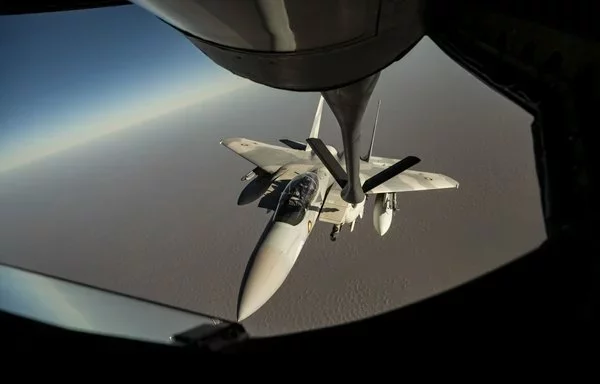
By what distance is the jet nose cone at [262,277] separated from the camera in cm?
256

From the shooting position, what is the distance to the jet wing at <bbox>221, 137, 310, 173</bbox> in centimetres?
394

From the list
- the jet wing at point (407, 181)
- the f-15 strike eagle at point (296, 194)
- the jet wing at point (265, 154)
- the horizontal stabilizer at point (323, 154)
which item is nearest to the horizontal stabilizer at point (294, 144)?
the f-15 strike eagle at point (296, 194)

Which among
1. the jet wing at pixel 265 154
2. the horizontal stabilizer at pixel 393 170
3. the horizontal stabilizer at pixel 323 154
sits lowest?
the horizontal stabilizer at pixel 323 154

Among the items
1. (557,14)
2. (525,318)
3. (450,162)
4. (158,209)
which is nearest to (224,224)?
(158,209)

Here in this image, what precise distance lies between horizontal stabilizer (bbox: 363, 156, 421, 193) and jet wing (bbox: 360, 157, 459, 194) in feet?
3.91

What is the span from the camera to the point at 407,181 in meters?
3.70

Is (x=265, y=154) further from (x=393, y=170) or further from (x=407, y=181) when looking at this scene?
(x=393, y=170)

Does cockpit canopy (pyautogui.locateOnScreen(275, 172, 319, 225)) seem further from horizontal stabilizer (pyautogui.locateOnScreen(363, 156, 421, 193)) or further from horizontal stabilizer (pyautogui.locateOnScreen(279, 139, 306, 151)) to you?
horizontal stabilizer (pyautogui.locateOnScreen(279, 139, 306, 151))

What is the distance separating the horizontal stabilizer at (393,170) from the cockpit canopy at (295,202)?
64 centimetres

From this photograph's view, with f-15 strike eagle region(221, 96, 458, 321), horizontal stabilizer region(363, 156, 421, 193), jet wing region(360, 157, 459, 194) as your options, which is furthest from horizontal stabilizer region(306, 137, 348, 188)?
jet wing region(360, 157, 459, 194)

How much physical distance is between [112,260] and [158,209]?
35.3 inches

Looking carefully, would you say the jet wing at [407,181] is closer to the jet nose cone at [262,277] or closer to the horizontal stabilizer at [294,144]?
the horizontal stabilizer at [294,144]

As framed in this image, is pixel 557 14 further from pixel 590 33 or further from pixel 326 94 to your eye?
pixel 326 94

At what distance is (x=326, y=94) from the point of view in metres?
0.77
